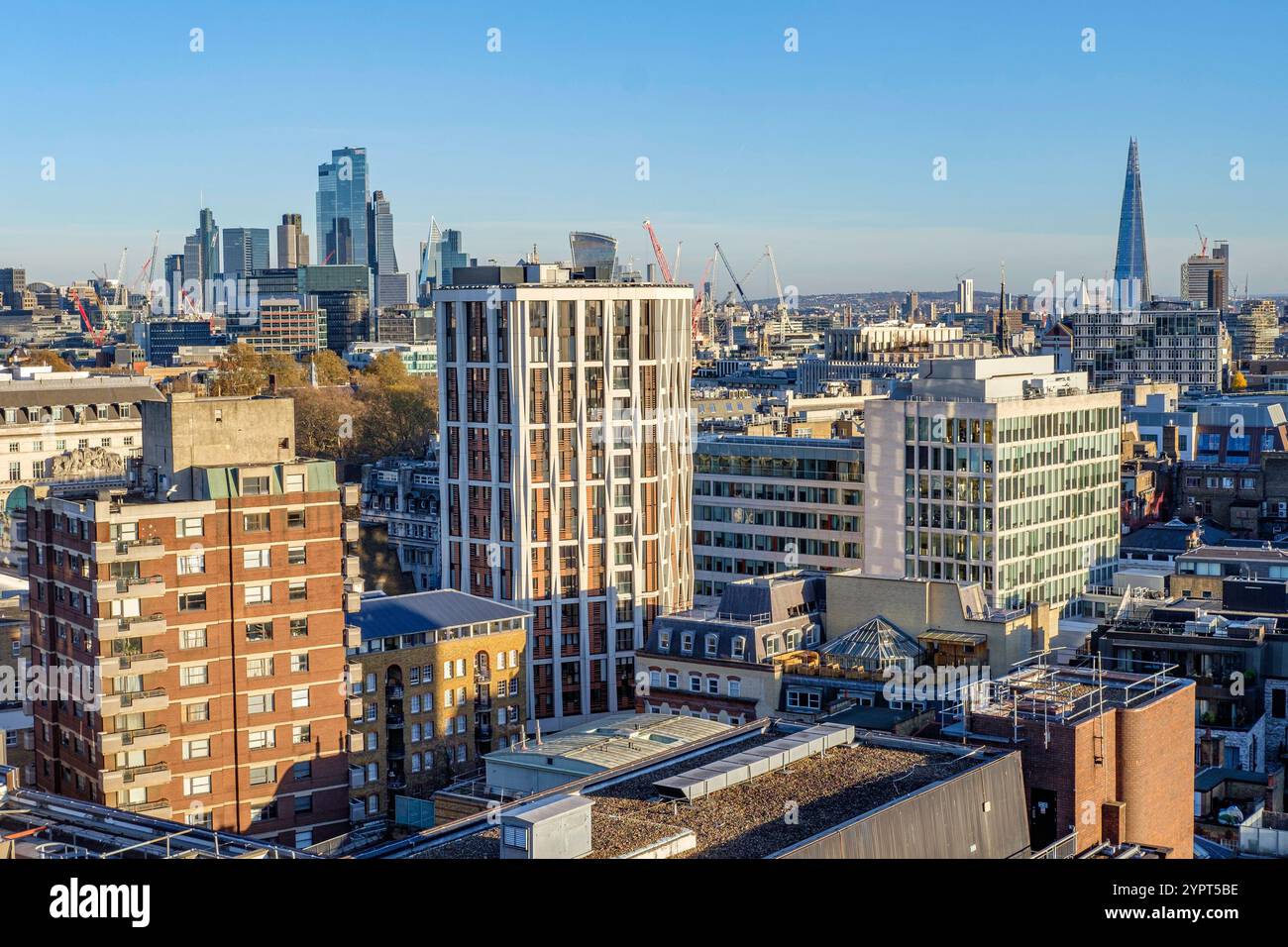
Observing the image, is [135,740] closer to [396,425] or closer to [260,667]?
[260,667]

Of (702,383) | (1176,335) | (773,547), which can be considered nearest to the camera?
(773,547)

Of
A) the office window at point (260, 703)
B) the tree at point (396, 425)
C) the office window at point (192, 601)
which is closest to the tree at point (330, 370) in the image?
the tree at point (396, 425)

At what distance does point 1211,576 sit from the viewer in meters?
65.0

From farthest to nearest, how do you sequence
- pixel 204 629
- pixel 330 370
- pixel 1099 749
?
pixel 330 370 < pixel 204 629 < pixel 1099 749

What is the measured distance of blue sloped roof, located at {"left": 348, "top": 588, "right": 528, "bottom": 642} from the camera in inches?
2068

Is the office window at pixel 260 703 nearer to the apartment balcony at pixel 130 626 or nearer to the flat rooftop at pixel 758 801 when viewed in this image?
the apartment balcony at pixel 130 626

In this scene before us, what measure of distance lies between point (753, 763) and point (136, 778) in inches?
731

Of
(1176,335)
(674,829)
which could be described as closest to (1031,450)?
(674,829)

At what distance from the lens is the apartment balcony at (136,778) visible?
41219 mm

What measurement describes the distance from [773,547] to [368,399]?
297ft

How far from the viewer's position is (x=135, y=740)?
41656mm

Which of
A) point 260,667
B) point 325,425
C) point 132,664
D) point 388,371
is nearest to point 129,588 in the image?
point 132,664
